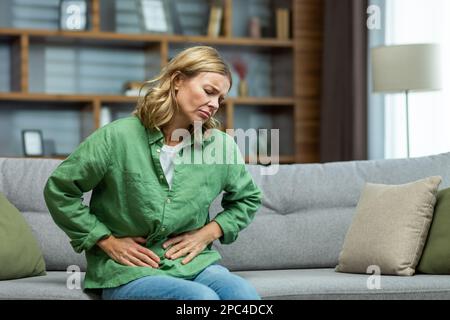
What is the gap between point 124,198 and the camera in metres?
2.24

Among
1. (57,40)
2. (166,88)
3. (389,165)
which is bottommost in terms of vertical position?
(389,165)

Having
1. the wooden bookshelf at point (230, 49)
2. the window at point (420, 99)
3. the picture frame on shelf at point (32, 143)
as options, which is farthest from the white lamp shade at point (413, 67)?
the picture frame on shelf at point (32, 143)

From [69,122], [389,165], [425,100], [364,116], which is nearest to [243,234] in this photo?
[389,165]

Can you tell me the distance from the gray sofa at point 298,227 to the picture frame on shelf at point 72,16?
8.08 ft

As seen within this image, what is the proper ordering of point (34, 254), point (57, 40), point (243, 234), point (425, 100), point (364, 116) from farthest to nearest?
point (57, 40) → point (364, 116) → point (425, 100) → point (243, 234) → point (34, 254)

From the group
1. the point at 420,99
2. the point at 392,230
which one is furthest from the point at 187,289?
the point at 420,99

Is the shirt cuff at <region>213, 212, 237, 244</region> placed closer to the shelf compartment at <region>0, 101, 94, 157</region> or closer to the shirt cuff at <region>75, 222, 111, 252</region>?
the shirt cuff at <region>75, 222, 111, 252</region>

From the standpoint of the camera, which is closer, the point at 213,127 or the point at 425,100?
the point at 213,127

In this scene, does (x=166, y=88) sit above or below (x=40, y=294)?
above

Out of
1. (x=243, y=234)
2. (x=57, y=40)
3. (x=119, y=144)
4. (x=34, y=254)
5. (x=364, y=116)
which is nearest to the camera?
(x=119, y=144)

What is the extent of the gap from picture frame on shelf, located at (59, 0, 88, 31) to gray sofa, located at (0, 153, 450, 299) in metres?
2.46

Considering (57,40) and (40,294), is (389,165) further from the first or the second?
(57,40)

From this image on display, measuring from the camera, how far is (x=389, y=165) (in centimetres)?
314

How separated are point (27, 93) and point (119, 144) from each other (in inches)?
122
